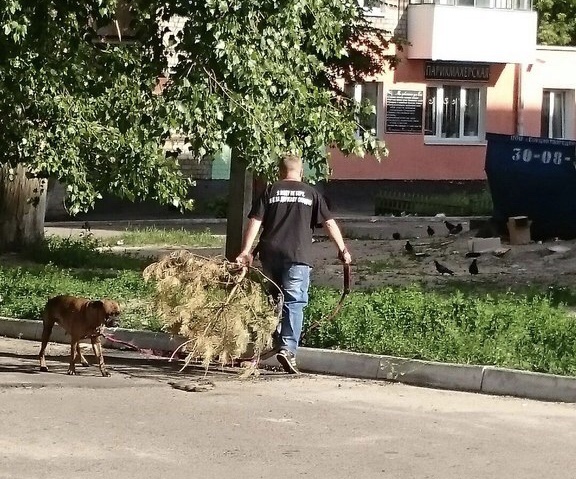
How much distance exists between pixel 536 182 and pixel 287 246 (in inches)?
385

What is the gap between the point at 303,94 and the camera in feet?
37.8

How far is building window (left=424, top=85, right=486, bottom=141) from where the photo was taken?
1296 inches

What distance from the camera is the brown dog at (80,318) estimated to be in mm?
9039

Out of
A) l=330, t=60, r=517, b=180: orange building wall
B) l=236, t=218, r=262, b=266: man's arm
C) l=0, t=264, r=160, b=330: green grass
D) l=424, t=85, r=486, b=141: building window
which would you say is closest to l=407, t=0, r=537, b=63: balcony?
l=330, t=60, r=517, b=180: orange building wall

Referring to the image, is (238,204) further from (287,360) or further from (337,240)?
(287,360)

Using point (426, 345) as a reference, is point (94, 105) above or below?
above

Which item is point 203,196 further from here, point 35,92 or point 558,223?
point 35,92

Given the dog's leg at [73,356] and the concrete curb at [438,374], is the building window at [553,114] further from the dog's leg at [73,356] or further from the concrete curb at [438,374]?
the dog's leg at [73,356]

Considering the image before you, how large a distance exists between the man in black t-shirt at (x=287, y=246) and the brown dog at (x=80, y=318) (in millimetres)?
1048

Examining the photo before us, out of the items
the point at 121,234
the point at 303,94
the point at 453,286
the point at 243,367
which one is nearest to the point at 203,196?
the point at 121,234

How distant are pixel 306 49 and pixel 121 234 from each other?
985cm

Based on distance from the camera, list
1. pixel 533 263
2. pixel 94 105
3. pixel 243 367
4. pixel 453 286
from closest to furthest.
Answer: pixel 243 367 → pixel 94 105 → pixel 453 286 → pixel 533 263

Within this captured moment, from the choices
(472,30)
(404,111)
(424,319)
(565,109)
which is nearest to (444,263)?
(424,319)

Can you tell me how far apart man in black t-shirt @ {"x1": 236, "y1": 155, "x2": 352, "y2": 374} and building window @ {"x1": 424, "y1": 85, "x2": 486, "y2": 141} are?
23.8 metres
